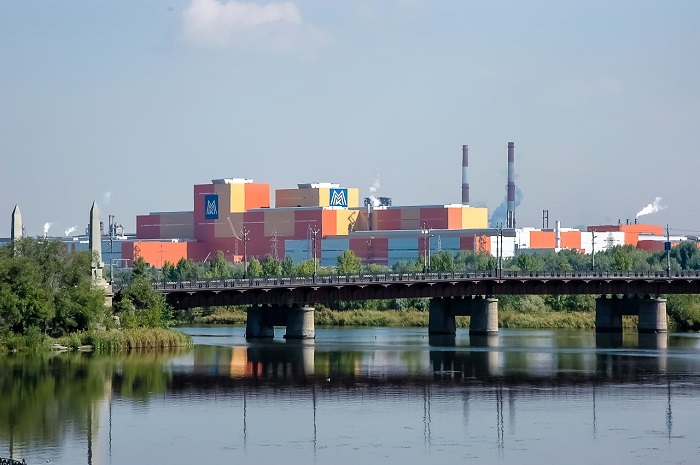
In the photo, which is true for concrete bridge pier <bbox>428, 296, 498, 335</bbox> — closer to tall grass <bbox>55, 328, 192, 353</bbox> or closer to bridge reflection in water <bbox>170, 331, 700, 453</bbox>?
bridge reflection in water <bbox>170, 331, 700, 453</bbox>

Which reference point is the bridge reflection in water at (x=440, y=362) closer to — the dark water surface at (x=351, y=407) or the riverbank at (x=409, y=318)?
the dark water surface at (x=351, y=407)

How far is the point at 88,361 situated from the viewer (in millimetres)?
87750

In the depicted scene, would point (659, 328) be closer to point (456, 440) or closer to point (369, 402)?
point (369, 402)

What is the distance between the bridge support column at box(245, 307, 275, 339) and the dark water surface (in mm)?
19375

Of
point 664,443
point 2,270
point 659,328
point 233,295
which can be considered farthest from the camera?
point 659,328

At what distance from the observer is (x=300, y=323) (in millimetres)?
122750

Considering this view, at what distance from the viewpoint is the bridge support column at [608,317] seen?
143375mm

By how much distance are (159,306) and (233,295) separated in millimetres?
10449

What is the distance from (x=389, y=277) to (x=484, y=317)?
11446 millimetres

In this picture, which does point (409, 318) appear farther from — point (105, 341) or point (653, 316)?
point (105, 341)

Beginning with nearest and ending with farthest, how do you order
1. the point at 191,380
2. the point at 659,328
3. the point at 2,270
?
the point at 191,380 < the point at 2,270 < the point at 659,328

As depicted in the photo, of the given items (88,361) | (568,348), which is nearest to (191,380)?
→ (88,361)

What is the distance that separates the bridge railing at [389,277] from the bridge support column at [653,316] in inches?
106

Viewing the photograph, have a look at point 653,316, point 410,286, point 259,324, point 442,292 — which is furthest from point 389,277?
point 653,316
